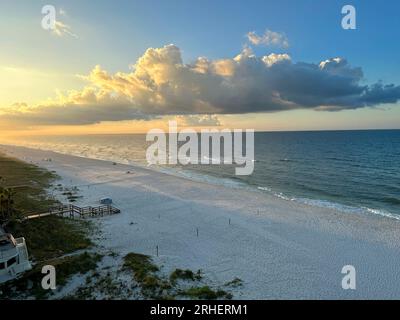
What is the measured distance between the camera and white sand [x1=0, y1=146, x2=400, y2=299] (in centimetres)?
2261

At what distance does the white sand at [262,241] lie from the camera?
2261 cm

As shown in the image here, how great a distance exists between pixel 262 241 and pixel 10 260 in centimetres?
2160

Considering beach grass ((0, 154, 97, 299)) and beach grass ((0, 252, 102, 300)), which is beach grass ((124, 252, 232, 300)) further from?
beach grass ((0, 154, 97, 299))

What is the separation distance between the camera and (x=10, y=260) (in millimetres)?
20500

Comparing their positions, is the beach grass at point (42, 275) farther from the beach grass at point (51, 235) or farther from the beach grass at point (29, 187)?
the beach grass at point (29, 187)

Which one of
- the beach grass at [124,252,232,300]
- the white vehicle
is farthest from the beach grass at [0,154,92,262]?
the beach grass at [124,252,232,300]

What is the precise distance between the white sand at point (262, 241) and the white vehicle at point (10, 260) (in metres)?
7.75

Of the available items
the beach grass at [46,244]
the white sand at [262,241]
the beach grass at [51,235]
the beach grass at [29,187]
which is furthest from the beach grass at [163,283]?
the beach grass at [29,187]
